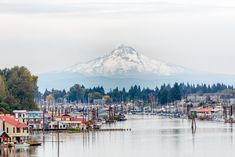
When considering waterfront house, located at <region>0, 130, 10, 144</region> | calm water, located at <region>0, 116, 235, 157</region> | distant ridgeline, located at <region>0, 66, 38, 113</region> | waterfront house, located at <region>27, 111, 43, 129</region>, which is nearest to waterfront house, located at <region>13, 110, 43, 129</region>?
waterfront house, located at <region>27, 111, 43, 129</region>

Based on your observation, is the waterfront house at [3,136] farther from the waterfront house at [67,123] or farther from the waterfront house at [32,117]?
the waterfront house at [67,123]

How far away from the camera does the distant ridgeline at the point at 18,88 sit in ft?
267

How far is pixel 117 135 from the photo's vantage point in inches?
2822

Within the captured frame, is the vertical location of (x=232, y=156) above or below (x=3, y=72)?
below

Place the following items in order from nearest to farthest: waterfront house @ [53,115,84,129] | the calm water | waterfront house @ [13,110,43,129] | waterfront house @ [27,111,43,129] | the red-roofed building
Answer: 1. the calm water
2. the red-roofed building
3. waterfront house @ [13,110,43,129]
4. waterfront house @ [27,111,43,129]
5. waterfront house @ [53,115,84,129]

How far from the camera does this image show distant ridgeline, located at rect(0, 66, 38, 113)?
81.2 metres

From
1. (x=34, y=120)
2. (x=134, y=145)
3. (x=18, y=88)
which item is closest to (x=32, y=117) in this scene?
(x=34, y=120)

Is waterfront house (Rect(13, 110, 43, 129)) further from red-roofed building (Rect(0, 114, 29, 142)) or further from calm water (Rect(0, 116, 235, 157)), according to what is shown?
red-roofed building (Rect(0, 114, 29, 142))

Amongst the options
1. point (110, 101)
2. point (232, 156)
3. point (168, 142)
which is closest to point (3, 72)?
point (168, 142)

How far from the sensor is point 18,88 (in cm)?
8425

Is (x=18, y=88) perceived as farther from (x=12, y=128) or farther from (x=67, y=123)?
(x=12, y=128)

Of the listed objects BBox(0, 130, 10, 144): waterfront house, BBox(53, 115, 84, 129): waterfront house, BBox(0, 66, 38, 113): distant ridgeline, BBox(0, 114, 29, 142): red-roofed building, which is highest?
BBox(0, 66, 38, 113): distant ridgeline

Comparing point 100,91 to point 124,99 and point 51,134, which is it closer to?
point 124,99

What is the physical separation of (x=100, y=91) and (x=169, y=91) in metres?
15.5
